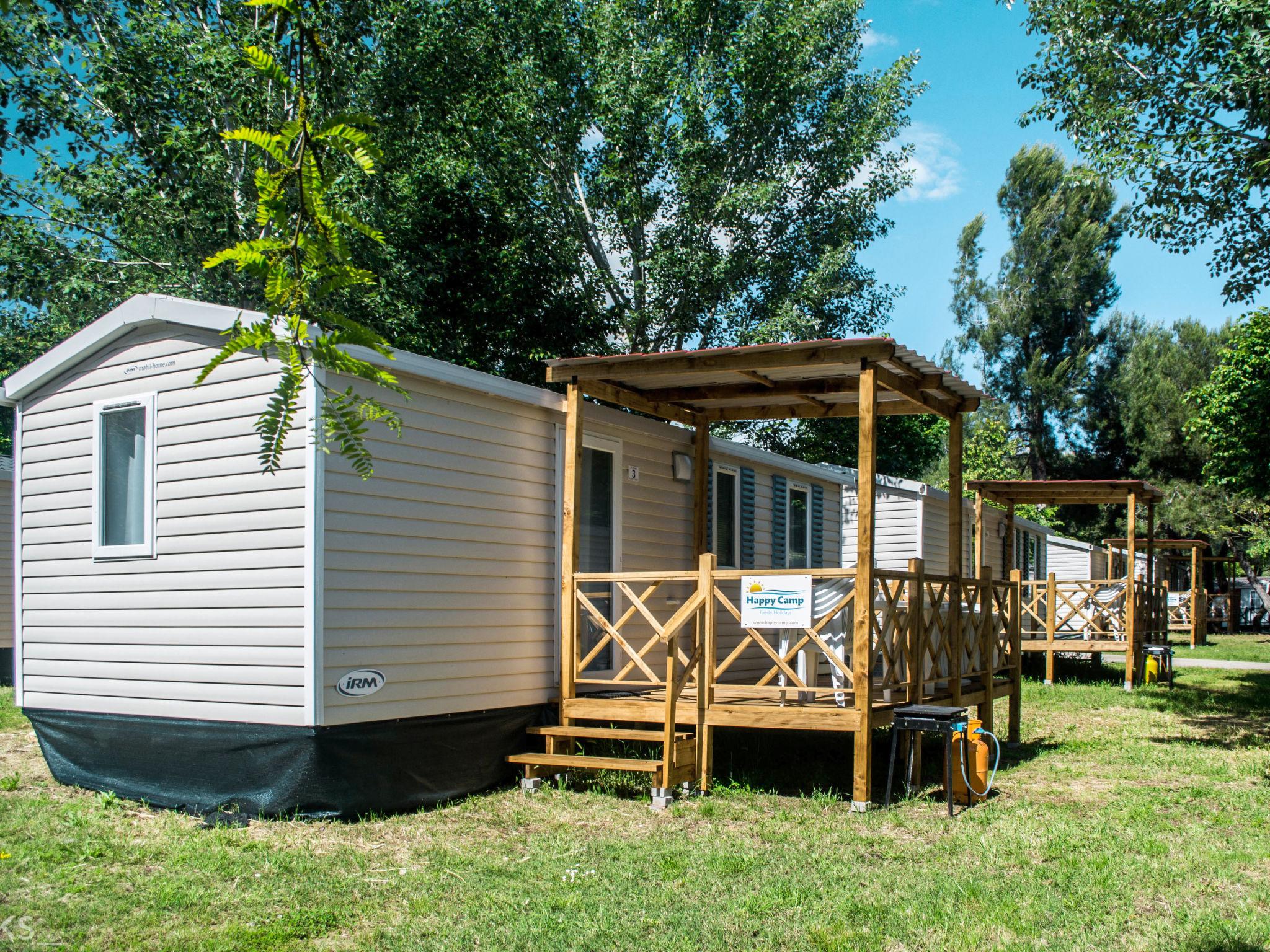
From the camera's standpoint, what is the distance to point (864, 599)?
7.18 metres

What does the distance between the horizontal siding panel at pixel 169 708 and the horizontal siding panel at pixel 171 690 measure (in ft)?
0.07

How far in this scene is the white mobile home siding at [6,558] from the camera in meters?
14.5

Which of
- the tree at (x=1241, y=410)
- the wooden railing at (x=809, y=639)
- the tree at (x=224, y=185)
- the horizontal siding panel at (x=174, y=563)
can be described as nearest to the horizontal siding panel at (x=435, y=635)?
the wooden railing at (x=809, y=639)

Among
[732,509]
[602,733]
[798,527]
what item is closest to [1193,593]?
[798,527]

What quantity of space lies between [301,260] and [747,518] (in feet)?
29.1

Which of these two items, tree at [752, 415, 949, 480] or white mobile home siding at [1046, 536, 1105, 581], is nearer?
tree at [752, 415, 949, 480]

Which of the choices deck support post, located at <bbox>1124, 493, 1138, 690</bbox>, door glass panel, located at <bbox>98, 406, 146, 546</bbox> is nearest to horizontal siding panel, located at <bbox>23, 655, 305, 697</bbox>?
door glass panel, located at <bbox>98, 406, 146, 546</bbox>

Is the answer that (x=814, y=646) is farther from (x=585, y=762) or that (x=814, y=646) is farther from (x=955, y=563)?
(x=585, y=762)

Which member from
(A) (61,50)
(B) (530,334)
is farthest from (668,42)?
(A) (61,50)

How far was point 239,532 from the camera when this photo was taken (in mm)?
6844

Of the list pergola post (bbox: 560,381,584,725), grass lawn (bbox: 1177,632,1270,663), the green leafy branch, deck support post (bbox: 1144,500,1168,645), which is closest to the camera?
the green leafy branch

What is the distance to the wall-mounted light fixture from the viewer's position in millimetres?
9742

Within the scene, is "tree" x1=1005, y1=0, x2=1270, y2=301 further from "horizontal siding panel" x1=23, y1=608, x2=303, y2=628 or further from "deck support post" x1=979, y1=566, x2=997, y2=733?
"horizontal siding panel" x1=23, y1=608, x2=303, y2=628

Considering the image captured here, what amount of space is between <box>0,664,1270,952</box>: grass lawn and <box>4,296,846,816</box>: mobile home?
1.34ft
